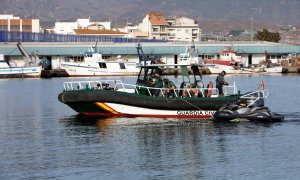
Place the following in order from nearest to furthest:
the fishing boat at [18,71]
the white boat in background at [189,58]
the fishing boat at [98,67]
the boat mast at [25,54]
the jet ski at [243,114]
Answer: the jet ski at [243,114], the white boat in background at [189,58], the fishing boat at [98,67], the fishing boat at [18,71], the boat mast at [25,54]

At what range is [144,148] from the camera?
37.7 m

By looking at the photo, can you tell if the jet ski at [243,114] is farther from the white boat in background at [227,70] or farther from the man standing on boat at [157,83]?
the white boat in background at [227,70]

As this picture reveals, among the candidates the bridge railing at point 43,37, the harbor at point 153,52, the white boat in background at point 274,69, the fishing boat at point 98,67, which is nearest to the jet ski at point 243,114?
the fishing boat at point 98,67

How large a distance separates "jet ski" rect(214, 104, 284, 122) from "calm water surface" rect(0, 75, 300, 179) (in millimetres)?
505

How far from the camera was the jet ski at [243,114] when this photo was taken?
148ft

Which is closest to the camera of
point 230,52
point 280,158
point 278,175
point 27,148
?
point 278,175

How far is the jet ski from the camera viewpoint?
148ft

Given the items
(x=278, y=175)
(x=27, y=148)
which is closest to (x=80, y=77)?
(x=27, y=148)

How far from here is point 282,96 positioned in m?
66.1

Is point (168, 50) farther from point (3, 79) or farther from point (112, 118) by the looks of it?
point (112, 118)

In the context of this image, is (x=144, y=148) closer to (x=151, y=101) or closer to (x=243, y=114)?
(x=151, y=101)

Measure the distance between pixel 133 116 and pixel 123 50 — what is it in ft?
279

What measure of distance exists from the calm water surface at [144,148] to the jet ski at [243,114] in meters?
0.51

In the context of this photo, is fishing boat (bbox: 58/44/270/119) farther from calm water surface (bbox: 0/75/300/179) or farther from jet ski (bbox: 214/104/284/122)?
jet ski (bbox: 214/104/284/122)
